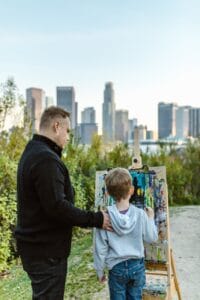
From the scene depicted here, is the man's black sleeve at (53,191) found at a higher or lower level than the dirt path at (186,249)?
higher

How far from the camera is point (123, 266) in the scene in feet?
9.93

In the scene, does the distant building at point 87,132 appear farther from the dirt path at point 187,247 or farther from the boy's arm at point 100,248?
the boy's arm at point 100,248

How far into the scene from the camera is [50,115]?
8.70ft

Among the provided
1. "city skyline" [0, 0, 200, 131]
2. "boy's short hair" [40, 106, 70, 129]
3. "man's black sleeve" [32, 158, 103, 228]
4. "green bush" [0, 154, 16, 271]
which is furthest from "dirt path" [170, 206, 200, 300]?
"city skyline" [0, 0, 200, 131]

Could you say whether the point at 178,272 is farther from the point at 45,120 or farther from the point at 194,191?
the point at 194,191

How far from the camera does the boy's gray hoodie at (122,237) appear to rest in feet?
9.71

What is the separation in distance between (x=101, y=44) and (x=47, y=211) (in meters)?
13.5

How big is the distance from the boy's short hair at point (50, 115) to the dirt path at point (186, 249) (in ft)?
8.33

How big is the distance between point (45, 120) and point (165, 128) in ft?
81.3

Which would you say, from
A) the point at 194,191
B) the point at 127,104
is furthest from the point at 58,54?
the point at 127,104

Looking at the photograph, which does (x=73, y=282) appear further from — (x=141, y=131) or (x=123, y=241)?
(x=141, y=131)

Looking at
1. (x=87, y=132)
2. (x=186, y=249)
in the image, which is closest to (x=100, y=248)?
(x=186, y=249)

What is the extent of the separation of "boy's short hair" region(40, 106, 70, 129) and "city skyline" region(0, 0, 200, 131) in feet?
26.7

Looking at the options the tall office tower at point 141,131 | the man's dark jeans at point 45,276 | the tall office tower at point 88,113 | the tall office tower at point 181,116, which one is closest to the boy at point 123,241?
the man's dark jeans at point 45,276
